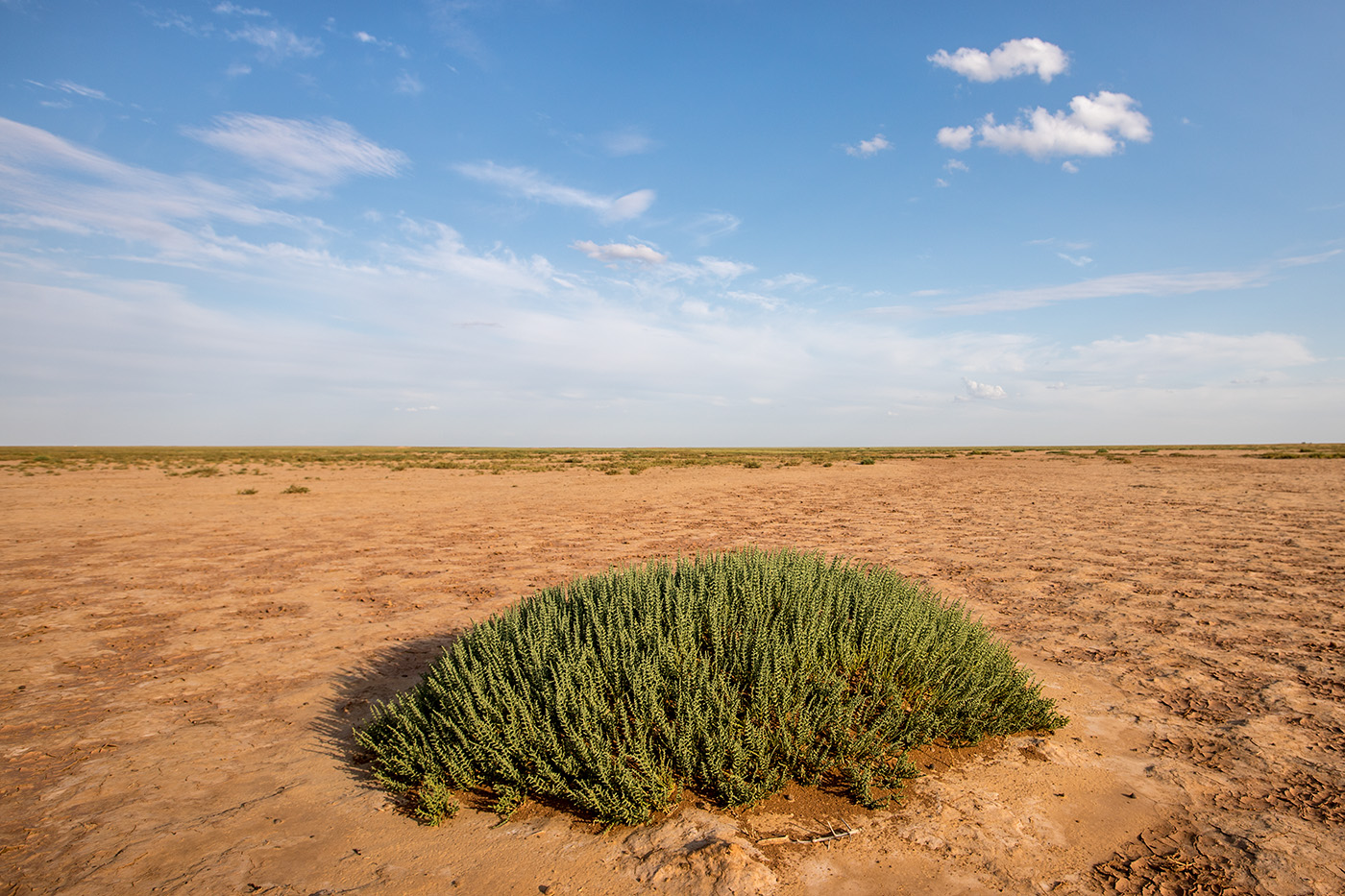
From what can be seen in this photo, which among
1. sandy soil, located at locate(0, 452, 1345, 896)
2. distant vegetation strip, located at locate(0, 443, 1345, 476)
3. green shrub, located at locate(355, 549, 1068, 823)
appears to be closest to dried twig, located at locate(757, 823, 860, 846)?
sandy soil, located at locate(0, 452, 1345, 896)

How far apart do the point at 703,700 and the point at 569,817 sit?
3.00 feet

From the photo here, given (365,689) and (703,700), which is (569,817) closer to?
(703,700)

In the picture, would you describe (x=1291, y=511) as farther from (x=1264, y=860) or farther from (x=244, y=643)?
(x=244, y=643)

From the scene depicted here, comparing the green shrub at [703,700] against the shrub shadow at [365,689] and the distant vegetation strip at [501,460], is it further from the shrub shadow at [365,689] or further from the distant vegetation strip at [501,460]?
the distant vegetation strip at [501,460]

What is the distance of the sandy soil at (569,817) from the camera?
2932 millimetres

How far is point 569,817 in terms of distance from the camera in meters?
3.30

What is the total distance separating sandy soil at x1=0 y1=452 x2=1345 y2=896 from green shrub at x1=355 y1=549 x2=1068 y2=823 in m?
0.18

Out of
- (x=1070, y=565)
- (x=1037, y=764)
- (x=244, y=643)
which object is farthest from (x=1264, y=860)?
(x=244, y=643)

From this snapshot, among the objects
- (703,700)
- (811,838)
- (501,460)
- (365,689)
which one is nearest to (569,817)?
(703,700)

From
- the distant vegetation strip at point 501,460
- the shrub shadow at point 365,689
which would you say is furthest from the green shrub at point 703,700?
the distant vegetation strip at point 501,460

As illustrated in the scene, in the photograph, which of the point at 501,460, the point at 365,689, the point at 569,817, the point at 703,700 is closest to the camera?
the point at 569,817

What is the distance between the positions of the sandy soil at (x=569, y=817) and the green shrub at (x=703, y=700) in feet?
0.61

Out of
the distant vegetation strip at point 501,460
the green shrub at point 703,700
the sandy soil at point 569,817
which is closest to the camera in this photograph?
the sandy soil at point 569,817

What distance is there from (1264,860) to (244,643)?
317 inches
